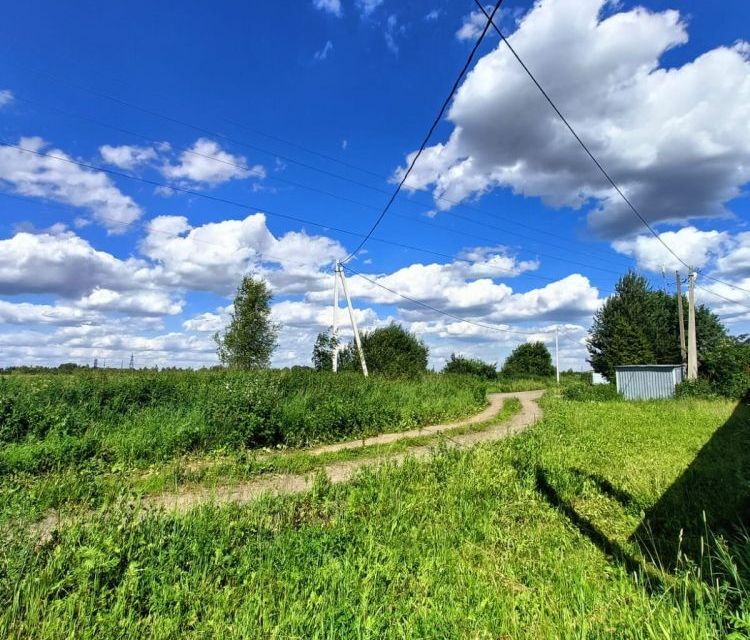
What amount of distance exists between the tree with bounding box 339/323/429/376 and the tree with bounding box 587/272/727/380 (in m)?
20.1

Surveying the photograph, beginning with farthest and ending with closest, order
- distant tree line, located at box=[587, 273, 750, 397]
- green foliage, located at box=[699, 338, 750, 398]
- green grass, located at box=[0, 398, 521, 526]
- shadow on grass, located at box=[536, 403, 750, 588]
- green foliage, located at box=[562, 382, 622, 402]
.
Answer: distant tree line, located at box=[587, 273, 750, 397]
green foliage, located at box=[562, 382, 622, 402]
green foliage, located at box=[699, 338, 750, 398]
green grass, located at box=[0, 398, 521, 526]
shadow on grass, located at box=[536, 403, 750, 588]

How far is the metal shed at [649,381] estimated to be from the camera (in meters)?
24.6

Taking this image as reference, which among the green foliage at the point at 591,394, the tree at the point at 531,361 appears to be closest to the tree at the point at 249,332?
the green foliage at the point at 591,394

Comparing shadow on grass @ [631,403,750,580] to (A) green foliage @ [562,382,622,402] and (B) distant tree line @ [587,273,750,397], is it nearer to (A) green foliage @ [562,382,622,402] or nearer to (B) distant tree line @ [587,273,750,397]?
(A) green foliage @ [562,382,622,402]

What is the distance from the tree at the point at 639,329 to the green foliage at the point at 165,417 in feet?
114

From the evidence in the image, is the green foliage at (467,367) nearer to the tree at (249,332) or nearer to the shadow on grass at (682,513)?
the tree at (249,332)

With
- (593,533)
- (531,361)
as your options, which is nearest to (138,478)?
(593,533)

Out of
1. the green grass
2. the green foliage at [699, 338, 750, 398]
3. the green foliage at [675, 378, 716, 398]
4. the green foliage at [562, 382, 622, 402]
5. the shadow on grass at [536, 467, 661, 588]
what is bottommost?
the shadow on grass at [536, 467, 661, 588]

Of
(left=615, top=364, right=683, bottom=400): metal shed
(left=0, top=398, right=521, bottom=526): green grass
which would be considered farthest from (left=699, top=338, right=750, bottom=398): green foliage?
(left=0, top=398, right=521, bottom=526): green grass

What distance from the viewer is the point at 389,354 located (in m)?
28.7

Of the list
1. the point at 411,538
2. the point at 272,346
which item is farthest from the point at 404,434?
the point at 272,346

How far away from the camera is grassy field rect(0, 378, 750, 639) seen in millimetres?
2949

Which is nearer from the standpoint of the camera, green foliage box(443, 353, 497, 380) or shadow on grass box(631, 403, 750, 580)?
shadow on grass box(631, 403, 750, 580)

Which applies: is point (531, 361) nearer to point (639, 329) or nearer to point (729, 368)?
point (639, 329)
